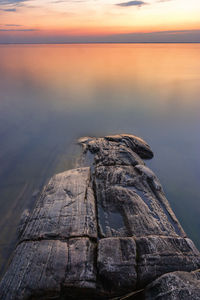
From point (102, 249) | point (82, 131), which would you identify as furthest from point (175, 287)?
point (82, 131)

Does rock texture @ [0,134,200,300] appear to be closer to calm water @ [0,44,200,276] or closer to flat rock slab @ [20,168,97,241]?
flat rock slab @ [20,168,97,241]

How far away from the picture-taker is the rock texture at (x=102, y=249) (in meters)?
2.85

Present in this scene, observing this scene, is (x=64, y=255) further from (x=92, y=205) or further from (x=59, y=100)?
(x=59, y=100)

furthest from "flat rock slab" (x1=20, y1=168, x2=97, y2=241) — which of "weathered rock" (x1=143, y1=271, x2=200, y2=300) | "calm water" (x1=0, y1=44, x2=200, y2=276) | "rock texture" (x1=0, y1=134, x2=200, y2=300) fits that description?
"weathered rock" (x1=143, y1=271, x2=200, y2=300)

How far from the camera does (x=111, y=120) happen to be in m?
12.1

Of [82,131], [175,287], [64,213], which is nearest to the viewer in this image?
[175,287]

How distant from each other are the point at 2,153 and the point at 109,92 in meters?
14.2

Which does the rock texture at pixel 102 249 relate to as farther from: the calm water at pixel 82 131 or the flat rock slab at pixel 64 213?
the calm water at pixel 82 131

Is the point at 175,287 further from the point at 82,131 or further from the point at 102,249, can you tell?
the point at 82,131

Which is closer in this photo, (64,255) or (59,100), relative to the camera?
(64,255)

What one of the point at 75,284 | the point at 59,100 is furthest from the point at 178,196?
the point at 59,100

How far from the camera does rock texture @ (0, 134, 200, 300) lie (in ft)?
9.35

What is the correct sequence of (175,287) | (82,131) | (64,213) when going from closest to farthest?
1. (175,287)
2. (64,213)
3. (82,131)

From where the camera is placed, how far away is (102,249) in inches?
128
